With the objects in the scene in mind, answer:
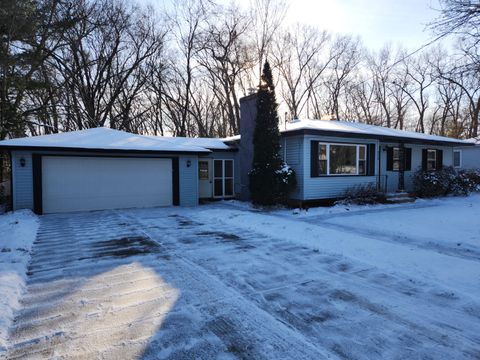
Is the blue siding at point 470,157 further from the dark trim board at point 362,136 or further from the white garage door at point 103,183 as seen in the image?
the white garage door at point 103,183

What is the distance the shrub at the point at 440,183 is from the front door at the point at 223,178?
27.6 ft

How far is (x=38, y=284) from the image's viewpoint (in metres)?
4.27

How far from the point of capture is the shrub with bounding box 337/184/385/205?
12.1m

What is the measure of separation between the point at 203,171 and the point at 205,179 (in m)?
0.38

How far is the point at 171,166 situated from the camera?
12648 mm

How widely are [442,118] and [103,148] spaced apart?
3442 centimetres

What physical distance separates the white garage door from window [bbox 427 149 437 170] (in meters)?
12.7

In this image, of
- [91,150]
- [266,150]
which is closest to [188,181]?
[266,150]

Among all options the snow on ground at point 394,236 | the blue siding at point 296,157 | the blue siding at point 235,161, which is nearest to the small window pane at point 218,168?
the blue siding at point 235,161

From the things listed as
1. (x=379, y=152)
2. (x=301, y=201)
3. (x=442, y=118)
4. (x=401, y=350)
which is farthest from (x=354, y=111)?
(x=401, y=350)

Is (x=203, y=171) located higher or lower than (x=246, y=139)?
lower

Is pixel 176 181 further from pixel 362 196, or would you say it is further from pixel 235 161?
pixel 362 196

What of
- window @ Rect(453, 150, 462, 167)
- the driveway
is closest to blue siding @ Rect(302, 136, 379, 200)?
the driveway

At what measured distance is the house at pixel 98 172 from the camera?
1032 cm
